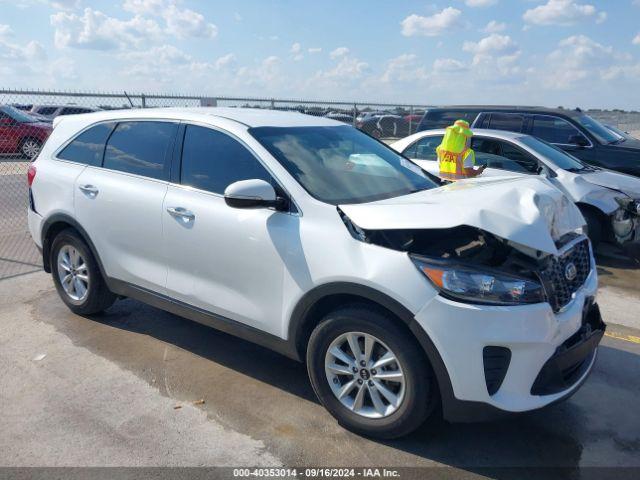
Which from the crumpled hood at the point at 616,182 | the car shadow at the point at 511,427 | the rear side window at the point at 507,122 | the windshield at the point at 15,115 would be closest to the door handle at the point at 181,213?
the car shadow at the point at 511,427

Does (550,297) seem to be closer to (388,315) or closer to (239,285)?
(388,315)

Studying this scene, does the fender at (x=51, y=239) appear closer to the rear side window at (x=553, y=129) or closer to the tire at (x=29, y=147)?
the rear side window at (x=553, y=129)

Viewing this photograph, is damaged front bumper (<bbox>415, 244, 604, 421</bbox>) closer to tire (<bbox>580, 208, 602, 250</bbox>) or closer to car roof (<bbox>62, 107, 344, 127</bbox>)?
car roof (<bbox>62, 107, 344, 127</bbox>)

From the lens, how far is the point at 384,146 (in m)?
4.57

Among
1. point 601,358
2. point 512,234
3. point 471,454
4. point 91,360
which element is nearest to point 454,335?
point 512,234

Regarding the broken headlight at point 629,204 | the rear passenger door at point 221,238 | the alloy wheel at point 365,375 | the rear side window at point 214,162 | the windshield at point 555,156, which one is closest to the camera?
the alloy wheel at point 365,375

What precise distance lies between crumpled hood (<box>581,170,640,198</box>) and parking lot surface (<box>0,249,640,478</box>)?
3041 mm

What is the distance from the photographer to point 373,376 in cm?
304

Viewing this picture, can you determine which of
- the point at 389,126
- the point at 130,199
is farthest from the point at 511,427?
the point at 389,126

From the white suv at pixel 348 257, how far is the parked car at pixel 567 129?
5.89m

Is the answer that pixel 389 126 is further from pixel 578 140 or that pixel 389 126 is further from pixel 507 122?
pixel 578 140

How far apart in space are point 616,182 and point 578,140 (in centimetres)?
221

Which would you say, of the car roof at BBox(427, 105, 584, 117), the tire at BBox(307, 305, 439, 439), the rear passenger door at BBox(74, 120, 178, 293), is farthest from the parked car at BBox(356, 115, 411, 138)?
the tire at BBox(307, 305, 439, 439)

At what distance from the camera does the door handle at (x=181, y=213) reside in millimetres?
3733
